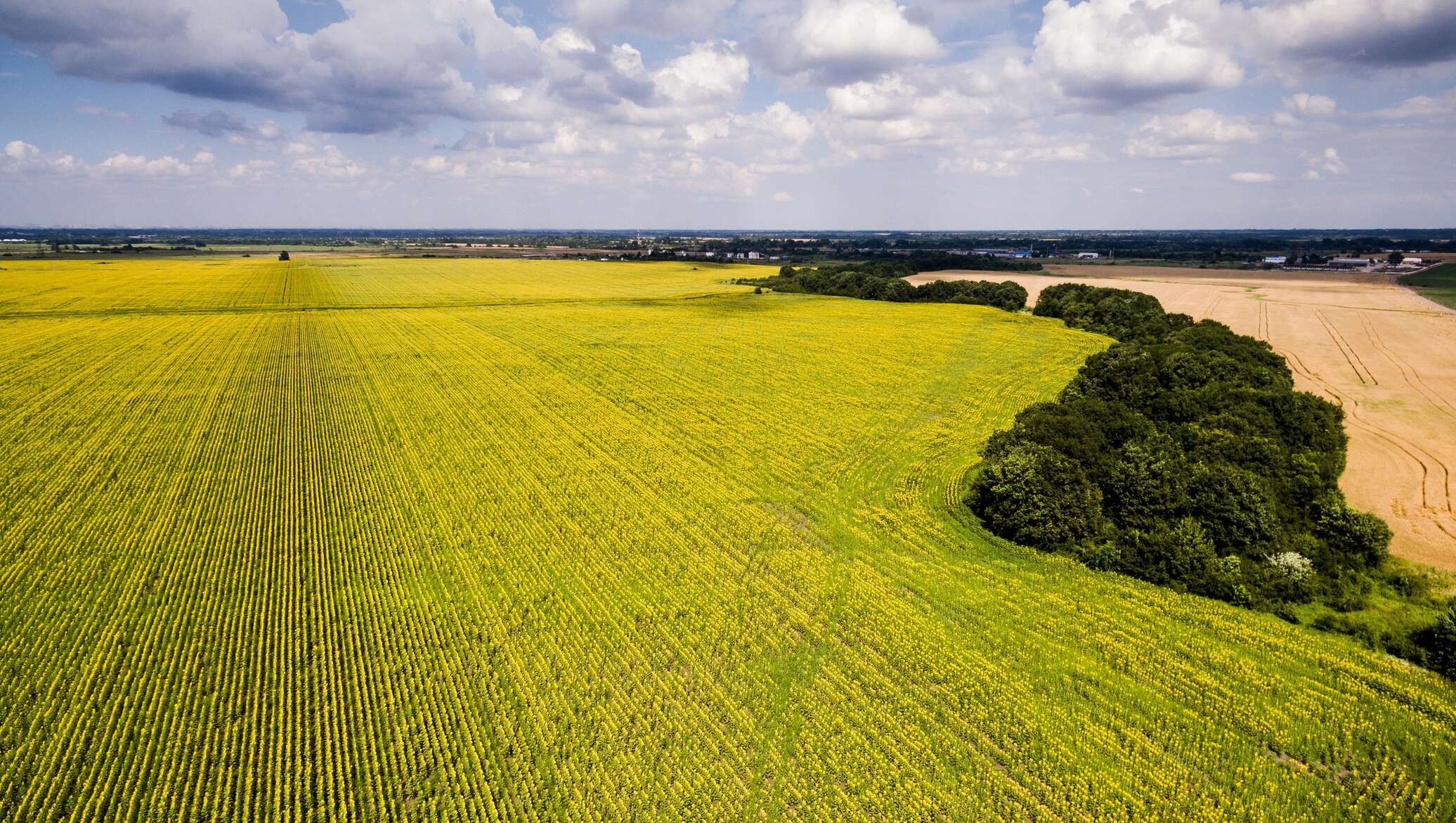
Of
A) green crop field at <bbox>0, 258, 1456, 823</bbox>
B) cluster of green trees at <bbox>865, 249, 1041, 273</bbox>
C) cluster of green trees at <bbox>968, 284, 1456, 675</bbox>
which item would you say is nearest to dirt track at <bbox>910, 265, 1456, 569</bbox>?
cluster of green trees at <bbox>968, 284, 1456, 675</bbox>

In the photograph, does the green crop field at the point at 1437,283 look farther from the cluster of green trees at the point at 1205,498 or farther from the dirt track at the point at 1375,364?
the cluster of green trees at the point at 1205,498

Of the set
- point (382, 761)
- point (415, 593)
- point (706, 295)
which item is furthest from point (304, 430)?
point (706, 295)

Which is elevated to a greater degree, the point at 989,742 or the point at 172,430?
the point at 172,430

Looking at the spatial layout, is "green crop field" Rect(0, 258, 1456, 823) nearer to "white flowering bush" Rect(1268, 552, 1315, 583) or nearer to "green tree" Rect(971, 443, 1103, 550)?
"green tree" Rect(971, 443, 1103, 550)

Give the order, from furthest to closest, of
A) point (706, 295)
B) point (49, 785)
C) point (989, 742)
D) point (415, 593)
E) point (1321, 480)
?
point (706, 295) < point (1321, 480) < point (415, 593) < point (989, 742) < point (49, 785)

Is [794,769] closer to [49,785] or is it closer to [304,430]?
[49,785]

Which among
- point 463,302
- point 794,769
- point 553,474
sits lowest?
point 794,769

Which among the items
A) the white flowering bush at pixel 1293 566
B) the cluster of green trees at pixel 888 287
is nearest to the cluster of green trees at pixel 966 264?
the cluster of green trees at pixel 888 287
